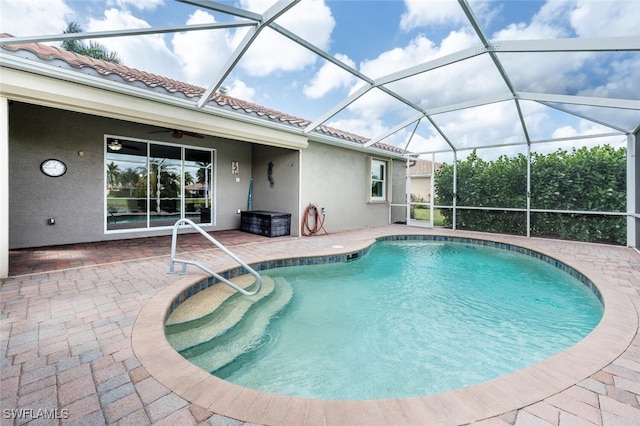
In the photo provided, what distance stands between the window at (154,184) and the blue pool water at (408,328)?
4655 millimetres

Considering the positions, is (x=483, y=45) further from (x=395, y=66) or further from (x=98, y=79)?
(x=98, y=79)

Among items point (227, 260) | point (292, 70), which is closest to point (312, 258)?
point (227, 260)

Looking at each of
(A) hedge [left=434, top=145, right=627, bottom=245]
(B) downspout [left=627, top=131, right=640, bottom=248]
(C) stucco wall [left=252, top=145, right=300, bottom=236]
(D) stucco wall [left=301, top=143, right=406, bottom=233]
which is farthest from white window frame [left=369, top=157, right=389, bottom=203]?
(B) downspout [left=627, top=131, right=640, bottom=248]

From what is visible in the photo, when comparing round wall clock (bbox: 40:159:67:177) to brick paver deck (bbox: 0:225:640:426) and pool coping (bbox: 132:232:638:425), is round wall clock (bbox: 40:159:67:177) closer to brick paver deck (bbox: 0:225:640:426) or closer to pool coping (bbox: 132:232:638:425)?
brick paver deck (bbox: 0:225:640:426)

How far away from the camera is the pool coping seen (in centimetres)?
165

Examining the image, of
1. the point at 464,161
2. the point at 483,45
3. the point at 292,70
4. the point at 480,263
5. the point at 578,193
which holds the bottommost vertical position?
the point at 480,263

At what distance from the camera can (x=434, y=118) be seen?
853 cm

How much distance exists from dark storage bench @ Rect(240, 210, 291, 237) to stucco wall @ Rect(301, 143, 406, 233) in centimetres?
61

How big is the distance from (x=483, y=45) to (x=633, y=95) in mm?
3138

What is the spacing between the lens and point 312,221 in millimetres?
8789

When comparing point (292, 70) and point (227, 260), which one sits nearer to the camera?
point (227, 260)

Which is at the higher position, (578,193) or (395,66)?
(395,66)

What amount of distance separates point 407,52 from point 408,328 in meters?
4.87

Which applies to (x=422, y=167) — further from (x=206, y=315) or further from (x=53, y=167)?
(x=53, y=167)
